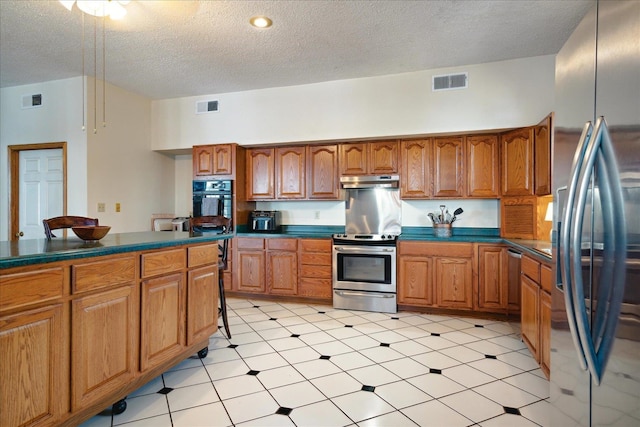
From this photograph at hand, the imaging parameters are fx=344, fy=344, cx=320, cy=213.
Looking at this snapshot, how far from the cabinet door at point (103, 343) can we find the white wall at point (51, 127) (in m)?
2.74

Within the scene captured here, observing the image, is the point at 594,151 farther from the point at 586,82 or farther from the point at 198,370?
the point at 198,370

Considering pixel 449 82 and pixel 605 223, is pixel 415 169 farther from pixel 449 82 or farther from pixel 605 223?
pixel 605 223

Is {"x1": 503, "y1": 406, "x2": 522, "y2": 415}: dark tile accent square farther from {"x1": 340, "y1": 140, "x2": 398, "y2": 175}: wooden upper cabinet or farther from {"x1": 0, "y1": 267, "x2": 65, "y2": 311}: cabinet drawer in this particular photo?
{"x1": 340, "y1": 140, "x2": 398, "y2": 175}: wooden upper cabinet

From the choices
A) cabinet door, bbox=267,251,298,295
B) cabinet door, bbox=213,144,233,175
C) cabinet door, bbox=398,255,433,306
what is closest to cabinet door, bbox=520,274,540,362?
cabinet door, bbox=398,255,433,306

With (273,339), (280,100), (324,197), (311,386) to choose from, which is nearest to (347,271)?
(324,197)

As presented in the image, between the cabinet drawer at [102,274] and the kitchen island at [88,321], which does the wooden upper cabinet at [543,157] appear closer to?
the kitchen island at [88,321]

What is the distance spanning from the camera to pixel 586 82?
1119mm

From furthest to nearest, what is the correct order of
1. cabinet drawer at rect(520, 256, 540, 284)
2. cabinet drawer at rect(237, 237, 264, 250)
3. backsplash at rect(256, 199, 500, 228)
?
cabinet drawer at rect(237, 237, 264, 250), backsplash at rect(256, 199, 500, 228), cabinet drawer at rect(520, 256, 540, 284)

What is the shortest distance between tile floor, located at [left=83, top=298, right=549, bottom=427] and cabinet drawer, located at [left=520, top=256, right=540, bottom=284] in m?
0.66

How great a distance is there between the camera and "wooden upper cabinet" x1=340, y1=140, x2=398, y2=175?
4254 mm

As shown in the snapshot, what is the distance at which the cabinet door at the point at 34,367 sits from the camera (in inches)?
53.3

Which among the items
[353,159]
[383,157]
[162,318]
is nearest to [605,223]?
[162,318]

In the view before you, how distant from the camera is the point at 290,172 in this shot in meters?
4.61

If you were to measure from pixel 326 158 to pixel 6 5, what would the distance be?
10.6ft
